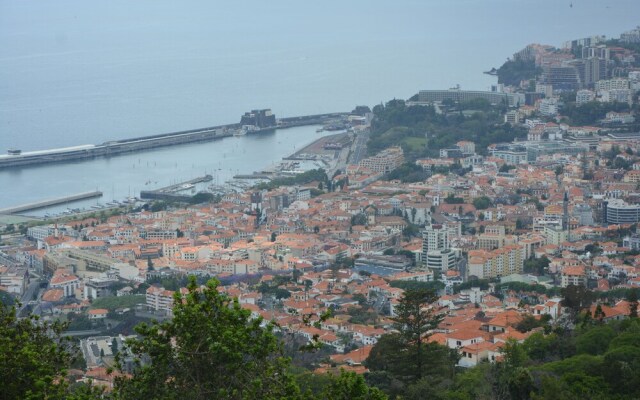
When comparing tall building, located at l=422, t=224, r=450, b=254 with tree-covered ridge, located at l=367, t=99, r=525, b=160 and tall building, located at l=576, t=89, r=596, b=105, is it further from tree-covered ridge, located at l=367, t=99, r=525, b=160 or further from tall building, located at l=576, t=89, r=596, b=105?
tall building, located at l=576, t=89, r=596, b=105

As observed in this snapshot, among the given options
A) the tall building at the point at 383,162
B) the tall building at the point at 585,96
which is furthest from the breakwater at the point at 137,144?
the tall building at the point at 383,162

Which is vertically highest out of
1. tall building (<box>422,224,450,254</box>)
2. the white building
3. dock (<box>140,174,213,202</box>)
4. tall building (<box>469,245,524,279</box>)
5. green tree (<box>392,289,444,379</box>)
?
the white building

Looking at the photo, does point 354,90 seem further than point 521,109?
Yes

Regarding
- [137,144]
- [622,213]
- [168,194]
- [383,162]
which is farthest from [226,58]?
[622,213]

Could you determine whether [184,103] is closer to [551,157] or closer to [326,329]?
[551,157]

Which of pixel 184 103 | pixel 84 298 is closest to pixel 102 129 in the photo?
pixel 184 103

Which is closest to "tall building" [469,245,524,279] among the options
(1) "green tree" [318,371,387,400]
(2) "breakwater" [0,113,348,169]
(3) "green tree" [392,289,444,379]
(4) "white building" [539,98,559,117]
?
(3) "green tree" [392,289,444,379]
